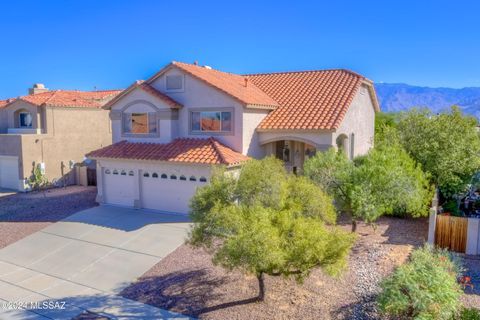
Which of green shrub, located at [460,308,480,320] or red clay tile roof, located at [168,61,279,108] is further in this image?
red clay tile roof, located at [168,61,279,108]

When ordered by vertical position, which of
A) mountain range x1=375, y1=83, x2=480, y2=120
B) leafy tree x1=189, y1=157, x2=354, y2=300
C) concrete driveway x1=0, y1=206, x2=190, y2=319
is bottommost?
concrete driveway x1=0, y1=206, x2=190, y2=319

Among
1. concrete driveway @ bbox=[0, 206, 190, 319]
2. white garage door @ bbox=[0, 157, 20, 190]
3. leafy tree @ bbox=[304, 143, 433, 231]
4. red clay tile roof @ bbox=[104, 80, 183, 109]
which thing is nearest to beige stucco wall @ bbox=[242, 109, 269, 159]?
red clay tile roof @ bbox=[104, 80, 183, 109]

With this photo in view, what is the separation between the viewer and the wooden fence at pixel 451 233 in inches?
590

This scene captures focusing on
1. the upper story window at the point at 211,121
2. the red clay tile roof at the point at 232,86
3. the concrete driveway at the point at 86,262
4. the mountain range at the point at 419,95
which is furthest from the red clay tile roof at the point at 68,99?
the mountain range at the point at 419,95

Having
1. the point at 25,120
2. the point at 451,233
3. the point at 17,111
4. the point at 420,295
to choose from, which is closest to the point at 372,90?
the point at 451,233

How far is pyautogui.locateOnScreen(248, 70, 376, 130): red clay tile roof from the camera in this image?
2142cm

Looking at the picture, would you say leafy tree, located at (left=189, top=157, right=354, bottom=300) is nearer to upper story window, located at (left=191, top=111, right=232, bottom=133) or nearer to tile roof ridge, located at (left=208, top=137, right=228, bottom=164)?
tile roof ridge, located at (left=208, top=137, right=228, bottom=164)

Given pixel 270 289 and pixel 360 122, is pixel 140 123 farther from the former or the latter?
pixel 270 289

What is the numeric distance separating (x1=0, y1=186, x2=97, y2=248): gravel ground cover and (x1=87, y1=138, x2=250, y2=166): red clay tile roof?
12.1 feet

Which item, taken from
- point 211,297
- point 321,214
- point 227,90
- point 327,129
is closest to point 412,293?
point 321,214

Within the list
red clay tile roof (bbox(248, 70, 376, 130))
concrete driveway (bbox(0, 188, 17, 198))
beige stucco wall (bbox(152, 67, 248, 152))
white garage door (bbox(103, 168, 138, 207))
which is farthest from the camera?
concrete driveway (bbox(0, 188, 17, 198))

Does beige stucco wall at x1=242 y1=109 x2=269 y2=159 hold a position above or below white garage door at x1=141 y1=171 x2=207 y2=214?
above

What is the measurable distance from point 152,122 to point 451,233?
16413 mm

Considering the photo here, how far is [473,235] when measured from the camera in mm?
14727
